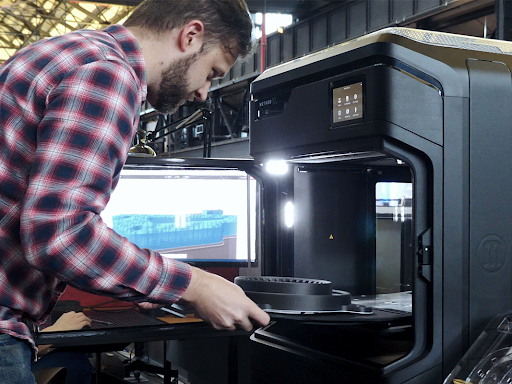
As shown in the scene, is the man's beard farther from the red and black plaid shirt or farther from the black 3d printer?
the black 3d printer

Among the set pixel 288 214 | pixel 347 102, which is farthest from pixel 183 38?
pixel 288 214

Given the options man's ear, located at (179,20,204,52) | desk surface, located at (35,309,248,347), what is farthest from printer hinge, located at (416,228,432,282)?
desk surface, located at (35,309,248,347)

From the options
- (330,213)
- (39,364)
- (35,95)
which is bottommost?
(39,364)

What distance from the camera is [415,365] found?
36.4 inches

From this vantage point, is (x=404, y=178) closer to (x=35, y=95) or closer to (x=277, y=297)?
(x=277, y=297)

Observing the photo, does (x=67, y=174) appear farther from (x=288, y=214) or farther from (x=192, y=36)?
(x=288, y=214)

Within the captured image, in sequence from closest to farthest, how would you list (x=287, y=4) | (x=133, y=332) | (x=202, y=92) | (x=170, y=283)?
1. (x=170, y=283)
2. (x=202, y=92)
3. (x=133, y=332)
4. (x=287, y=4)

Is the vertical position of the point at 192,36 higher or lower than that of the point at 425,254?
higher

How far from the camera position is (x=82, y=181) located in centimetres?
74

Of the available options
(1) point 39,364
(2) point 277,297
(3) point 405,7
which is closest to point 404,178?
(2) point 277,297

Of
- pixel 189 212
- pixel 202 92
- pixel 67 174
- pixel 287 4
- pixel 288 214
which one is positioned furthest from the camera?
pixel 287 4

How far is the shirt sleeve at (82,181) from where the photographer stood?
2.40ft

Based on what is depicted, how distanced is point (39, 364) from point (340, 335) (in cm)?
119

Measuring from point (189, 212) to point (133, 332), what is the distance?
1.91 feet
